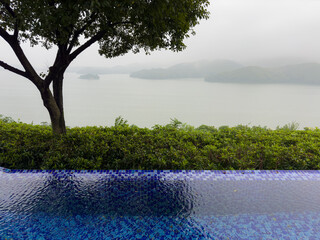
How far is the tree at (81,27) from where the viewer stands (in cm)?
410

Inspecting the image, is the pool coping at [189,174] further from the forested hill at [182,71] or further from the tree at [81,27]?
the forested hill at [182,71]

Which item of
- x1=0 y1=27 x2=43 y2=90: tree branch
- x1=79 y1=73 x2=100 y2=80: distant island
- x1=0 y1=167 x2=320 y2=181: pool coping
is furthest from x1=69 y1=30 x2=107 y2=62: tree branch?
x1=79 y1=73 x2=100 y2=80: distant island

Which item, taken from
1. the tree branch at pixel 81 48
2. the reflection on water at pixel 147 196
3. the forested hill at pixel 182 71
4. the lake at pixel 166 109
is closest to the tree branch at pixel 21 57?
the tree branch at pixel 81 48

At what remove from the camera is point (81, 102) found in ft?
74.4

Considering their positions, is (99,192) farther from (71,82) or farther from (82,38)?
(71,82)

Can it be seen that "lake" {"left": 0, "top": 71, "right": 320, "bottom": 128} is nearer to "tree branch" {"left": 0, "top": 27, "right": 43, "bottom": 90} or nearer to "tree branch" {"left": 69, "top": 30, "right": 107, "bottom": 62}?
"tree branch" {"left": 0, "top": 27, "right": 43, "bottom": 90}

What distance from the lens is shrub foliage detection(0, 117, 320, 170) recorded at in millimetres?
5168

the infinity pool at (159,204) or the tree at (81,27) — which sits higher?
the tree at (81,27)

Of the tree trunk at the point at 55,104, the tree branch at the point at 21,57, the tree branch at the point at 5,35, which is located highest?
the tree branch at the point at 5,35

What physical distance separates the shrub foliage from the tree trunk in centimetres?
29

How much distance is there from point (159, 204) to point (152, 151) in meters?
1.68

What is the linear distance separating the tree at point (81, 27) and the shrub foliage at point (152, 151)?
90 centimetres

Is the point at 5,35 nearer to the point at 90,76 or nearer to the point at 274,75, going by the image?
the point at 90,76

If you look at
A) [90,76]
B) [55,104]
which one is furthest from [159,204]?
[90,76]
